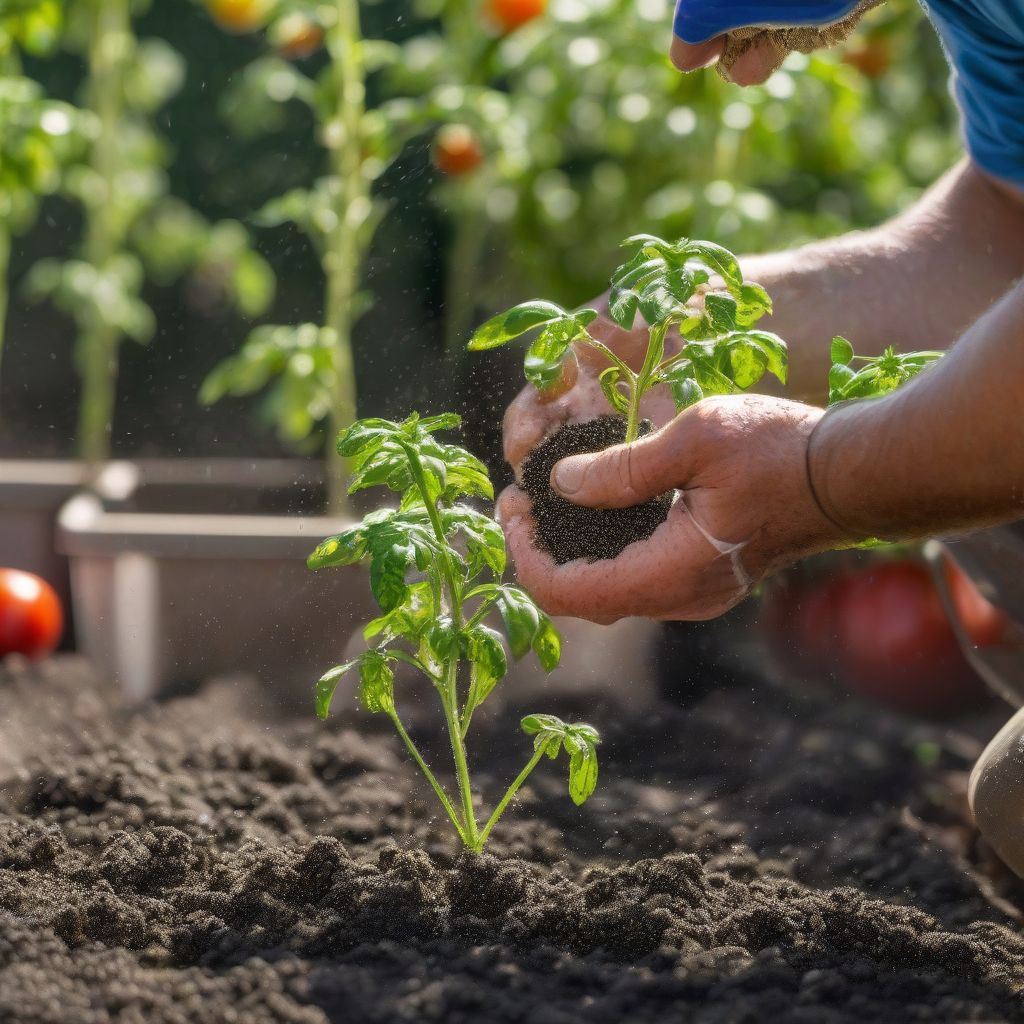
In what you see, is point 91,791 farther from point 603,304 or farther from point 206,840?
point 603,304

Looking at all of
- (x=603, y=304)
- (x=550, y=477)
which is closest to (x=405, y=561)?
(x=550, y=477)

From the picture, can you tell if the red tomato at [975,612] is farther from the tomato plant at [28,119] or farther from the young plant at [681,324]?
the tomato plant at [28,119]

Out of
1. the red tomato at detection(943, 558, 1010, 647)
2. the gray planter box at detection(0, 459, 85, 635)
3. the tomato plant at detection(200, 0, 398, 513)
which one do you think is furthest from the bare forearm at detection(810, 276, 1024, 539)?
the gray planter box at detection(0, 459, 85, 635)

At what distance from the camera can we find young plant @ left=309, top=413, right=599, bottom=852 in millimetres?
1292

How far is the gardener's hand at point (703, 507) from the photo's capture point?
126cm

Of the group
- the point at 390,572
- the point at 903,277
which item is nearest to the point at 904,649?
Result: the point at 903,277

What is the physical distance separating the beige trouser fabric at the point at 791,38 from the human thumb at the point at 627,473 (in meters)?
0.49

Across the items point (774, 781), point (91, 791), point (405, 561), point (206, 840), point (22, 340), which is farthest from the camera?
point (22, 340)

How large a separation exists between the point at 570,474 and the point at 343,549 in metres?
0.24

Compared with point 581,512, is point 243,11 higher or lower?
higher

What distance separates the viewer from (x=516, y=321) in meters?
1.33

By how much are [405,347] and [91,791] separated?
242 centimetres

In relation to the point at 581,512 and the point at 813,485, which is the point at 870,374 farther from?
the point at 581,512

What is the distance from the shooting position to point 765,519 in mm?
1289
